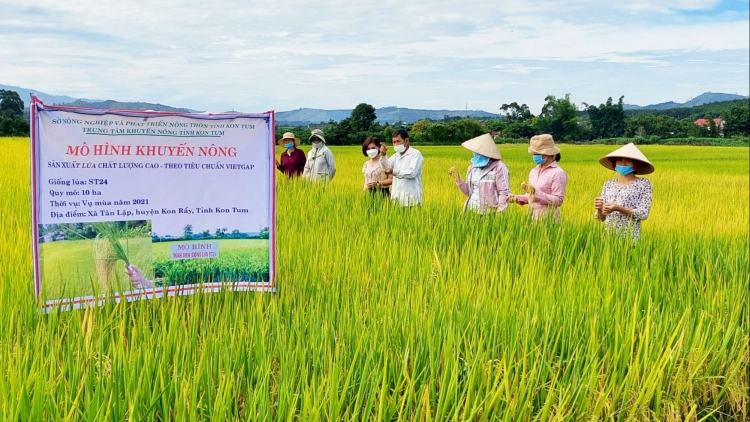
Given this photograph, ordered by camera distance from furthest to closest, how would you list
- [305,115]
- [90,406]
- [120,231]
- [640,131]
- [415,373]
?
1. [305,115]
2. [640,131]
3. [120,231]
4. [415,373]
5. [90,406]

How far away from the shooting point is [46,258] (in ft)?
8.00

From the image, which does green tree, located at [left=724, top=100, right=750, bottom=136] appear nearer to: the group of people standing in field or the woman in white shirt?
the woman in white shirt

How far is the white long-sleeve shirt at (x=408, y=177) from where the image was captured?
619cm

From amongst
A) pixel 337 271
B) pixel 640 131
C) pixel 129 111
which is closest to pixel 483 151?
pixel 337 271

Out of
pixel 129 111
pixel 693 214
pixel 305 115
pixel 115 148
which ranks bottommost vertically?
pixel 693 214

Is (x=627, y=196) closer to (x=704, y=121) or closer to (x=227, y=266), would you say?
(x=227, y=266)

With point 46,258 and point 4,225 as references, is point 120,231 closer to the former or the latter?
point 46,258

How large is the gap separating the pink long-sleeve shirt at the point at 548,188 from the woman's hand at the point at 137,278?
10.8ft

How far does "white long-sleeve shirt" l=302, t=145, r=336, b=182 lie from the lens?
26.5 feet

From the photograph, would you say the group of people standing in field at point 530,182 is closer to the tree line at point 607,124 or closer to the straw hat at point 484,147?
the straw hat at point 484,147

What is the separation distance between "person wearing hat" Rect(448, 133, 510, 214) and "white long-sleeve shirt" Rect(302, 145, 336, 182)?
3038 mm

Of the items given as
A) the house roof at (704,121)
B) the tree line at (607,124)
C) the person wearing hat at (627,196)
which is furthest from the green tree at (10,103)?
the house roof at (704,121)

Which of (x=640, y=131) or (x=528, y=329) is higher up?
(x=640, y=131)

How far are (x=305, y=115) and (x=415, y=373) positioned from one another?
11132cm
